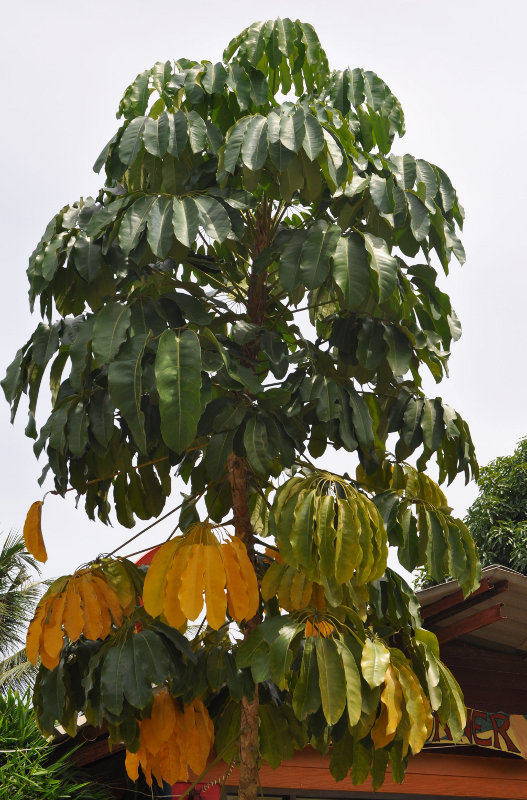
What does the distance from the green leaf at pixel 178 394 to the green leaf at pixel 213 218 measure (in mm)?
511

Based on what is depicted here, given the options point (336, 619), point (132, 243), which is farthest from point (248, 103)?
point (336, 619)

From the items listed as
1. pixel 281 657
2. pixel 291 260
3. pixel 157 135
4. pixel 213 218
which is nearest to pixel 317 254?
pixel 291 260

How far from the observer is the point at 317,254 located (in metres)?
3.54

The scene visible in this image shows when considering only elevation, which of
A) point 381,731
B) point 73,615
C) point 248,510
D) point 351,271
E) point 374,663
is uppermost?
point 351,271

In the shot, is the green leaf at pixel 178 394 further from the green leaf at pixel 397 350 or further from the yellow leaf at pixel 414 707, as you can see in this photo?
the yellow leaf at pixel 414 707

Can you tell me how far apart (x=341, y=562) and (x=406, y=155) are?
172 centimetres

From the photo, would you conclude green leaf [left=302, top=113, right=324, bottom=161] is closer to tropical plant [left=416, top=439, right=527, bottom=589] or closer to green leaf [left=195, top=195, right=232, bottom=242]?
green leaf [left=195, top=195, right=232, bottom=242]

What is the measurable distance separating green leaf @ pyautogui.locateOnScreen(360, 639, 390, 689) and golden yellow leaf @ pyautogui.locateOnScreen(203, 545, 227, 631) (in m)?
0.54

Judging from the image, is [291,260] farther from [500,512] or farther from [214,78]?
[500,512]

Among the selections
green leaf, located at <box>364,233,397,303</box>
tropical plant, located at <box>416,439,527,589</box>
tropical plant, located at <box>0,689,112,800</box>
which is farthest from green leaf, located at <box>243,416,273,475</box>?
tropical plant, located at <box>416,439,527,589</box>

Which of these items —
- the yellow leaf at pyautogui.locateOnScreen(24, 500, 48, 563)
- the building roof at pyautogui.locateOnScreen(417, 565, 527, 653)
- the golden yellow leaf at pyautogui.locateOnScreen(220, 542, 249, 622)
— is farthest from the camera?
the building roof at pyautogui.locateOnScreen(417, 565, 527, 653)

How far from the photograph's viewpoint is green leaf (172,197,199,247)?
335 cm

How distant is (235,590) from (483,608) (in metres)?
2.39

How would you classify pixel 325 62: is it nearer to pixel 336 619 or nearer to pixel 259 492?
pixel 259 492
